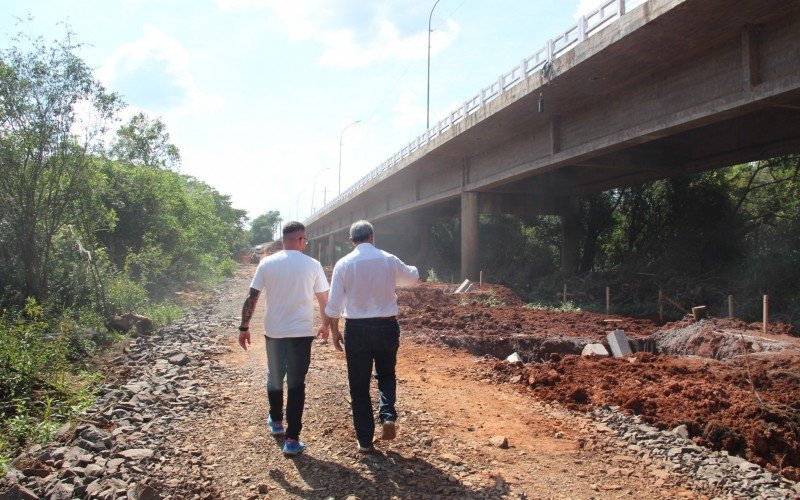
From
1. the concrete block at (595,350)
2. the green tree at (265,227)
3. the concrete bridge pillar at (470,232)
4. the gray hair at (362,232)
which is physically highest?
the green tree at (265,227)

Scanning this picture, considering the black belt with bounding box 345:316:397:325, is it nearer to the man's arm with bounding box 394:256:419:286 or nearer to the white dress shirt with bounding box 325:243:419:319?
the white dress shirt with bounding box 325:243:419:319

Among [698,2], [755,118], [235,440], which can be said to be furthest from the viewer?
[755,118]

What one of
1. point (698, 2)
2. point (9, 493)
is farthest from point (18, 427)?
point (698, 2)

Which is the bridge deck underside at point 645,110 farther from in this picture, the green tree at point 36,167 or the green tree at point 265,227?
the green tree at point 265,227

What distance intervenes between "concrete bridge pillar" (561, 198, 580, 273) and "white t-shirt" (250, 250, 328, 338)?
22.3 m

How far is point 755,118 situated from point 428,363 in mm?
12499

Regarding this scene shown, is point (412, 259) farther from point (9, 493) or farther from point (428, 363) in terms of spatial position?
point (9, 493)

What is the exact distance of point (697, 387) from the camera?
18.2 feet

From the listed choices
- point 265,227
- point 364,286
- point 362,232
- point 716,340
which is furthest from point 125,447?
point 265,227

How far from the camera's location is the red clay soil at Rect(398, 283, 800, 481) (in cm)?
438

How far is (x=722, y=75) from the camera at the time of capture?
415 inches

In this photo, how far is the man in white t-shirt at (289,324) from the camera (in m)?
4.18

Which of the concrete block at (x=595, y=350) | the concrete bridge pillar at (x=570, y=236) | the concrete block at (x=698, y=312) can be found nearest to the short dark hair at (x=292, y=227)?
the concrete block at (x=595, y=350)

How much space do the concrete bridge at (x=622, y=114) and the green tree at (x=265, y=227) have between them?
8762 centimetres
